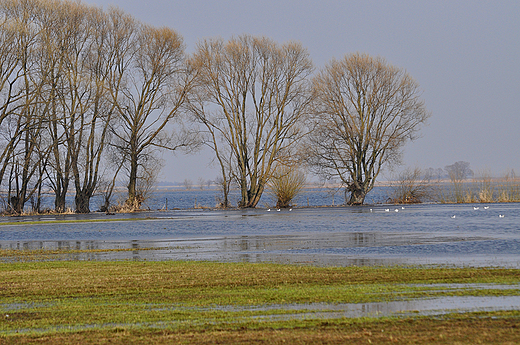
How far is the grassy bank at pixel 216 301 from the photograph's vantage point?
Answer: 7.29 m

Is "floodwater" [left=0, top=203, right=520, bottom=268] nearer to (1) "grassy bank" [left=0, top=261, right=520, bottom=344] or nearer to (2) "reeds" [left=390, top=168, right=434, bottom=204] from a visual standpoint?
(1) "grassy bank" [left=0, top=261, right=520, bottom=344]

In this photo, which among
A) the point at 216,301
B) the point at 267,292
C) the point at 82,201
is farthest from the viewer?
the point at 82,201

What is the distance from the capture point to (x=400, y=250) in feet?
60.7

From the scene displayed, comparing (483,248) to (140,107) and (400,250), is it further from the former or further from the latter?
(140,107)

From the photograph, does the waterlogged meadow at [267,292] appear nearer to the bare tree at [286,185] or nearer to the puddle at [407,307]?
the puddle at [407,307]

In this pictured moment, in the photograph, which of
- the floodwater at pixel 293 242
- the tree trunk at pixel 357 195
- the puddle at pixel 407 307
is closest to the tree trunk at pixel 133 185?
the floodwater at pixel 293 242

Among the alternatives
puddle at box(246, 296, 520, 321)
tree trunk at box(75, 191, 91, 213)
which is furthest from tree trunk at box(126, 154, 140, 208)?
puddle at box(246, 296, 520, 321)

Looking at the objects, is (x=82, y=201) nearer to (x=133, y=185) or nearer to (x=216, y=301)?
(x=133, y=185)

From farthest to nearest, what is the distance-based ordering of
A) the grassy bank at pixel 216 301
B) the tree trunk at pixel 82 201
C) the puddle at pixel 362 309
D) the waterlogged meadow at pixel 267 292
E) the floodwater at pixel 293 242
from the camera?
the tree trunk at pixel 82 201 → the floodwater at pixel 293 242 → the puddle at pixel 362 309 → the waterlogged meadow at pixel 267 292 → the grassy bank at pixel 216 301

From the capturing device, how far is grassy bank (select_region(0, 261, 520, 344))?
729 centimetres

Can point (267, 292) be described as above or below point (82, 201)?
below

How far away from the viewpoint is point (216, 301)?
395 inches

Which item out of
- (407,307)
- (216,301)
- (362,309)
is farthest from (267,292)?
(407,307)

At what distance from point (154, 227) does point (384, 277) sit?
2228 cm
